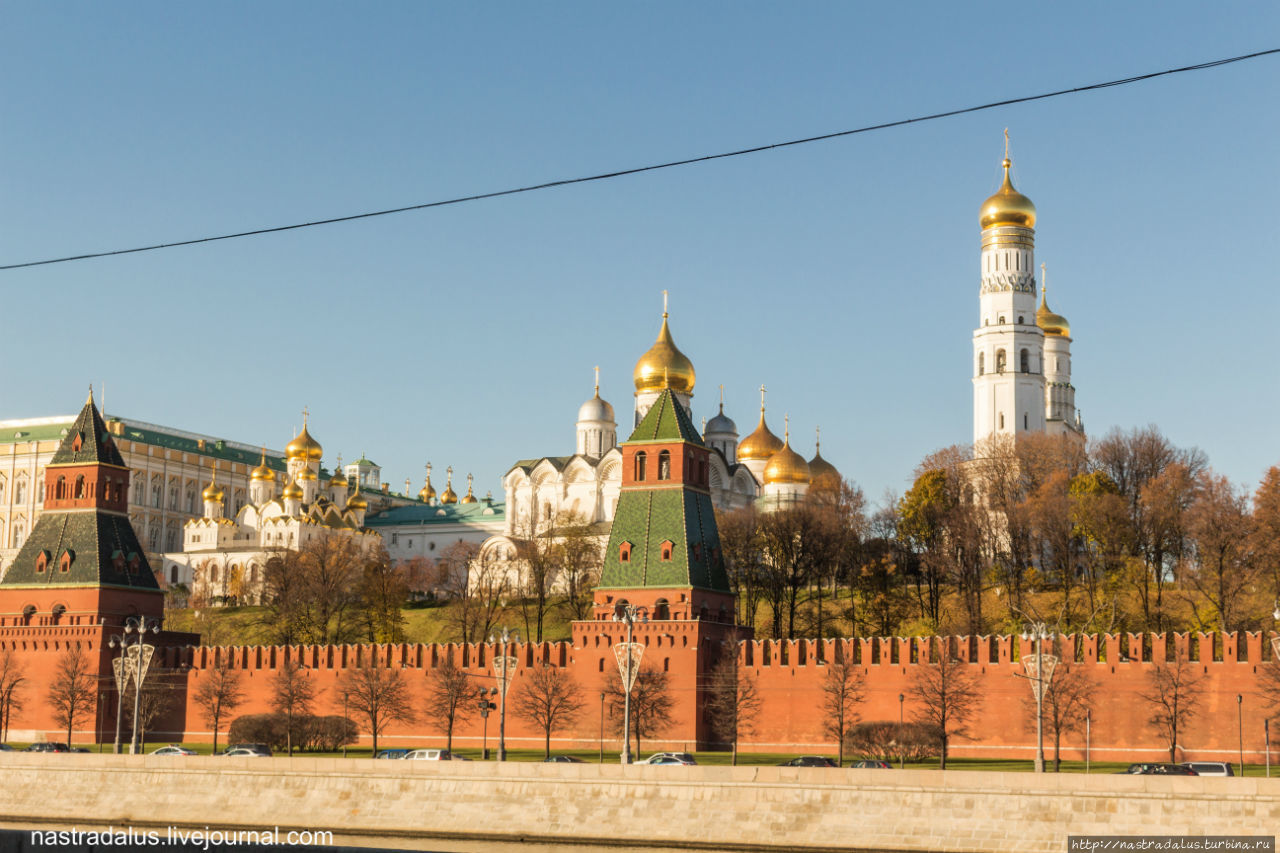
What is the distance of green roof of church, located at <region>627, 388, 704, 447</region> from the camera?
54531mm

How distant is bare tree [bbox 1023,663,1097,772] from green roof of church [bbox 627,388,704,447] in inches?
546

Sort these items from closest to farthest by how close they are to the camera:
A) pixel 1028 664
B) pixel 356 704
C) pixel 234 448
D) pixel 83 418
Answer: pixel 1028 664 → pixel 356 704 → pixel 83 418 → pixel 234 448

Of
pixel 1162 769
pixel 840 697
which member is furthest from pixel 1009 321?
pixel 1162 769

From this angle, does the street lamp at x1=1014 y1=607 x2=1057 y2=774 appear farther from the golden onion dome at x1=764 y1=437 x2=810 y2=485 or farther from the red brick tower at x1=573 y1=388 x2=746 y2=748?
the golden onion dome at x1=764 y1=437 x2=810 y2=485

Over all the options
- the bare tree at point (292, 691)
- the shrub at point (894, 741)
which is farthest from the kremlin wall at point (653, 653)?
the shrub at point (894, 741)

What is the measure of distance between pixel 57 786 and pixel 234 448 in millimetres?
88114

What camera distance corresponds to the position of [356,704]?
54.4m

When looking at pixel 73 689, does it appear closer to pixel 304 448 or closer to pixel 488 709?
pixel 488 709

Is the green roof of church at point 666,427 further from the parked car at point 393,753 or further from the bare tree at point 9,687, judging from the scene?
the bare tree at point 9,687

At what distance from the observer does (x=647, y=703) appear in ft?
168

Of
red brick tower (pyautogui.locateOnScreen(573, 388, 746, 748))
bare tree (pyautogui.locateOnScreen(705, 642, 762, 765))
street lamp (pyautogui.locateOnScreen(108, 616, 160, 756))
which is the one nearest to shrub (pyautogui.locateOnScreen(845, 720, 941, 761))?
bare tree (pyautogui.locateOnScreen(705, 642, 762, 765))

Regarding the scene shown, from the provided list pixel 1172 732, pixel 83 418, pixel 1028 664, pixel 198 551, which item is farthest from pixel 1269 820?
pixel 198 551

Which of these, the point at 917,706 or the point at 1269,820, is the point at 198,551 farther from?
the point at 1269,820

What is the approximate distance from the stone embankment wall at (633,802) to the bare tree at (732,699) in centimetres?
1502
